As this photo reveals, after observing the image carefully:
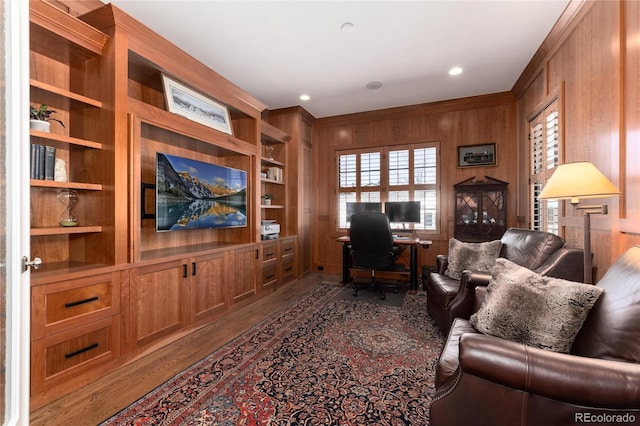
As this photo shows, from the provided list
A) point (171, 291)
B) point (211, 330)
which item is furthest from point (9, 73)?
point (211, 330)

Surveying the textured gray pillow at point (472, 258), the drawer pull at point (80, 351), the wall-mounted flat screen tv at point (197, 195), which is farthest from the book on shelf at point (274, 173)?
the drawer pull at point (80, 351)

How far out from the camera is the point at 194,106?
294 cm

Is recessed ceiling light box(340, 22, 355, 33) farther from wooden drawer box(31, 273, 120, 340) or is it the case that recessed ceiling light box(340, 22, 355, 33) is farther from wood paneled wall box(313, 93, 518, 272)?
wooden drawer box(31, 273, 120, 340)

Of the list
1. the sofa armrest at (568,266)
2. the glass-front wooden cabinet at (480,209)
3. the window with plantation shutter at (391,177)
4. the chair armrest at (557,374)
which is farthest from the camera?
the window with plantation shutter at (391,177)

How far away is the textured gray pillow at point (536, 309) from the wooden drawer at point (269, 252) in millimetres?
2786

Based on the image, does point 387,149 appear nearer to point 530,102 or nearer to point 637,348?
point 530,102

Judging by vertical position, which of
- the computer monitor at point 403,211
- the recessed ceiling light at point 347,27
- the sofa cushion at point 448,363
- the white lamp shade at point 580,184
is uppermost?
the recessed ceiling light at point 347,27

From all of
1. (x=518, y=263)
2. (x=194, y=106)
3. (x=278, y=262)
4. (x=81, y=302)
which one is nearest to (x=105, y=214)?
(x=81, y=302)

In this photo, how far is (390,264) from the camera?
370 cm

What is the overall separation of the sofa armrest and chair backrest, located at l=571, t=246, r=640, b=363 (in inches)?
33.4

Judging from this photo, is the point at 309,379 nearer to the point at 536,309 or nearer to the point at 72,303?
the point at 536,309

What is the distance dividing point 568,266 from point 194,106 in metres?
3.61

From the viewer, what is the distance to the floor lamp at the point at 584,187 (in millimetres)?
1680

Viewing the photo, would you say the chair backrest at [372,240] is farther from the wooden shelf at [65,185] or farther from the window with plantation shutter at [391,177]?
the wooden shelf at [65,185]
